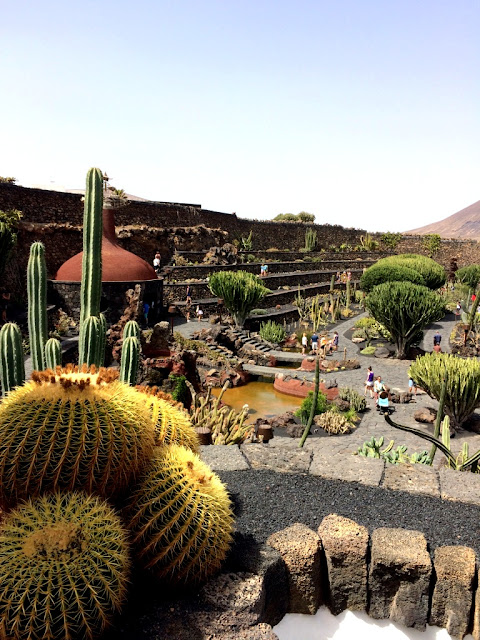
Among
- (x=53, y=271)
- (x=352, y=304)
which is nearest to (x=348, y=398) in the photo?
(x=53, y=271)

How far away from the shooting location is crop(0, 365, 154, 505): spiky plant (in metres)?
2.93

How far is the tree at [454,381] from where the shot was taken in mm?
10664

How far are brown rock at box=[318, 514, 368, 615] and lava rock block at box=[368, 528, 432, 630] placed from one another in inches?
2.9

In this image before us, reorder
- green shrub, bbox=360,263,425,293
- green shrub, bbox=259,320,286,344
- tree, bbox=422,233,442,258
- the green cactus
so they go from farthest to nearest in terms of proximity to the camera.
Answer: tree, bbox=422,233,442,258 < green shrub, bbox=360,263,425,293 < green shrub, bbox=259,320,286,344 < the green cactus

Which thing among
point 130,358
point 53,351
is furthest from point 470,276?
point 53,351

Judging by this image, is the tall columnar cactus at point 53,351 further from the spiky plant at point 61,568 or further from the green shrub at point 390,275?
the green shrub at point 390,275

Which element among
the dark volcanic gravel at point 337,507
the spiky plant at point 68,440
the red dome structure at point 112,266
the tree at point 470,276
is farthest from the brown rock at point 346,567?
the tree at point 470,276

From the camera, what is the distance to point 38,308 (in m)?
7.36

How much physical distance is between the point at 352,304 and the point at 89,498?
3070 cm

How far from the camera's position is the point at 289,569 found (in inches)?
142

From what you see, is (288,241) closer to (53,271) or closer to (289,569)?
(53,271)

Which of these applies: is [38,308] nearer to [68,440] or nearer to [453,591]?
[68,440]

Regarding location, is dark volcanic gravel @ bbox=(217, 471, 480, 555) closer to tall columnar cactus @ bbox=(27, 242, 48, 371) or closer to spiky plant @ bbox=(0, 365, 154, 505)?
spiky plant @ bbox=(0, 365, 154, 505)

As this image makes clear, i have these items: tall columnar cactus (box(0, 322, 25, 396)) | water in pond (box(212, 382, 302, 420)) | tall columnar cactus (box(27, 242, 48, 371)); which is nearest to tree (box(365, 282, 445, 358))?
water in pond (box(212, 382, 302, 420))
